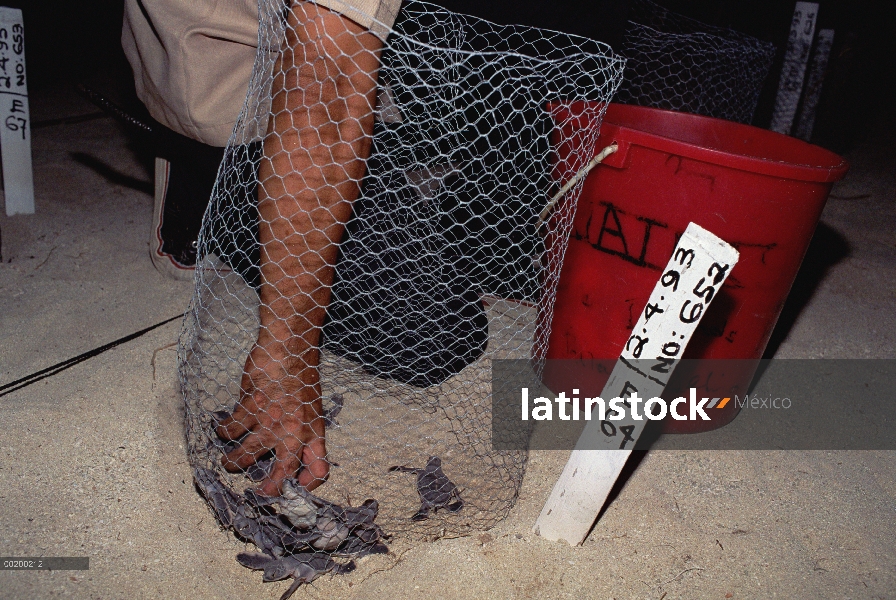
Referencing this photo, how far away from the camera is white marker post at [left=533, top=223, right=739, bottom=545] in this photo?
97 cm

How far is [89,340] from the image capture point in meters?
1.55

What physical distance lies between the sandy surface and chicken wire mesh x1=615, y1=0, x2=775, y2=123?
104cm

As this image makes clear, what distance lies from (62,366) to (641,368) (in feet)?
3.98

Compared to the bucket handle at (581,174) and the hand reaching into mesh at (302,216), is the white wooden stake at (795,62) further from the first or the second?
the hand reaching into mesh at (302,216)

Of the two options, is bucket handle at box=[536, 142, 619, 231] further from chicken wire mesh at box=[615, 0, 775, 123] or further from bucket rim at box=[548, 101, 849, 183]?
chicken wire mesh at box=[615, 0, 775, 123]

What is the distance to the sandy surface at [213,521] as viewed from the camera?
3.48 feet

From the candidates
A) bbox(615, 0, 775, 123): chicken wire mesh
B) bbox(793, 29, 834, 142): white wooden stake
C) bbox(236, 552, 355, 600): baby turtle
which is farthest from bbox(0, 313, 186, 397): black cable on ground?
bbox(793, 29, 834, 142): white wooden stake

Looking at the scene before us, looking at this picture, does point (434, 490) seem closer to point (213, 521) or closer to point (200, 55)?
point (213, 521)

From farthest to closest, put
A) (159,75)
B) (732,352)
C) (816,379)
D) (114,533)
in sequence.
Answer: (816,379) < (159,75) < (732,352) < (114,533)

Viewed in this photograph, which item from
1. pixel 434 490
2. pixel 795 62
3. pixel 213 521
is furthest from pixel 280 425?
pixel 795 62

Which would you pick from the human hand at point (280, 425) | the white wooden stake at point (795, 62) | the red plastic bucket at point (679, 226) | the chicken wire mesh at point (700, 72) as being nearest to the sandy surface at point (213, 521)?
the human hand at point (280, 425)

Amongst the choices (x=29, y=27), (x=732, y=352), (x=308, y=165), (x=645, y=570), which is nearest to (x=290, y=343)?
(x=308, y=165)

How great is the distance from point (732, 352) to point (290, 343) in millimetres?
900

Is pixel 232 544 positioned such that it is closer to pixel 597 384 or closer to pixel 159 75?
pixel 597 384
